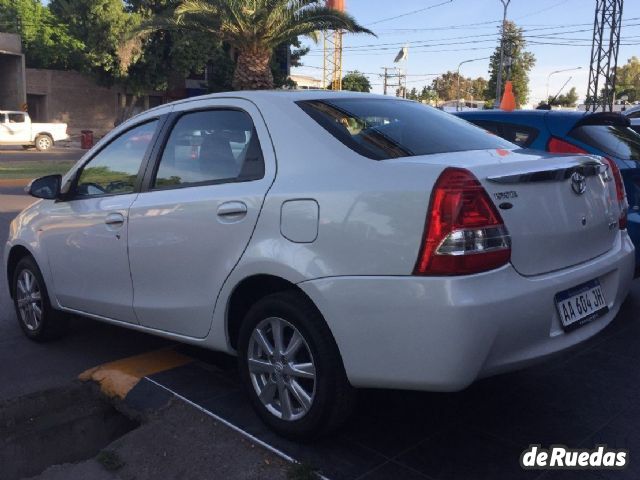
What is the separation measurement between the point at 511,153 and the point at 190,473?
6.99 feet

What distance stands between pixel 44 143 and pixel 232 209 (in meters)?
30.4

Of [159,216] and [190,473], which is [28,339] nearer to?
[159,216]

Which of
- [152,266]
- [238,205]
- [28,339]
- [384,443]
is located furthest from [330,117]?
[28,339]

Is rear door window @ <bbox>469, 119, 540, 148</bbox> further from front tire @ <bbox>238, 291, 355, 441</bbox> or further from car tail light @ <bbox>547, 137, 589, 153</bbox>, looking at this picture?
front tire @ <bbox>238, 291, 355, 441</bbox>

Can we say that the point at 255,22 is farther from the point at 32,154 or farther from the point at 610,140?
the point at 32,154

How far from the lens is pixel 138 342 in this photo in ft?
15.2

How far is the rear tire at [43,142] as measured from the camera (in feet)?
99.1

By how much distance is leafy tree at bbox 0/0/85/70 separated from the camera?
42.1 meters

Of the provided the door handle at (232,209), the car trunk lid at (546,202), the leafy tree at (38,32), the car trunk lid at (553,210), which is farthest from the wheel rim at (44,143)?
the car trunk lid at (553,210)

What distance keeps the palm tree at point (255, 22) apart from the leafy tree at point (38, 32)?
26044 millimetres

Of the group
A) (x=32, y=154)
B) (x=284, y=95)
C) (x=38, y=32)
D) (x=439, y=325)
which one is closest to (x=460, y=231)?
(x=439, y=325)

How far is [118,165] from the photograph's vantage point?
4.05 m

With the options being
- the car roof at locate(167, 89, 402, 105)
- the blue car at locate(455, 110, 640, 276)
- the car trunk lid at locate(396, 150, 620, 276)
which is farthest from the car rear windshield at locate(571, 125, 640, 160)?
the car roof at locate(167, 89, 402, 105)

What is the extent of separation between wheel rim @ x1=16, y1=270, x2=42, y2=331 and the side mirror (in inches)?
25.1
